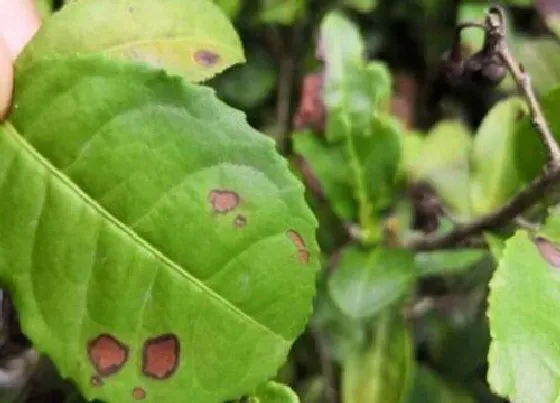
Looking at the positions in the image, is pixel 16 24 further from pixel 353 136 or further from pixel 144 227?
pixel 353 136

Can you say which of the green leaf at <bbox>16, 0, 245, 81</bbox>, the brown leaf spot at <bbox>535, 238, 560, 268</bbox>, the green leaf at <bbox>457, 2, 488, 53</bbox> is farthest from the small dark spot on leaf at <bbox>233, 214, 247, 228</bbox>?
the green leaf at <bbox>457, 2, 488, 53</bbox>

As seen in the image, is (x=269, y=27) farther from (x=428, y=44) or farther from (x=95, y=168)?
(x=95, y=168)

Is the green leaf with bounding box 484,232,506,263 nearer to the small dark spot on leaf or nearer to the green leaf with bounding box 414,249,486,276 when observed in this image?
the green leaf with bounding box 414,249,486,276

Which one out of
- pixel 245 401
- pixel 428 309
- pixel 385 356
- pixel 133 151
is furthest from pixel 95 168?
pixel 428 309

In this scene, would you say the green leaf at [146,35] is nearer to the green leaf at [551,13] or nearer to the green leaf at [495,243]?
→ the green leaf at [495,243]

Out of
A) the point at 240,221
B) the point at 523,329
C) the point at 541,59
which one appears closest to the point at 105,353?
the point at 240,221
